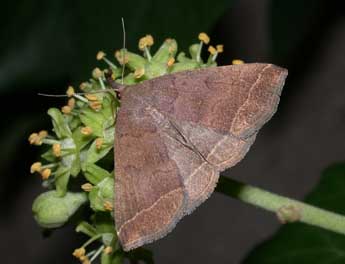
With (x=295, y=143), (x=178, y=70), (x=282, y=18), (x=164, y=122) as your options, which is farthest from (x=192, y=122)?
(x=295, y=143)

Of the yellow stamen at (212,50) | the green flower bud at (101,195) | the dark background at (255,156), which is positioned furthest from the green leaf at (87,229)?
the dark background at (255,156)

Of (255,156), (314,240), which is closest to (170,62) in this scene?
(314,240)

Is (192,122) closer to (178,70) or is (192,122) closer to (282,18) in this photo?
(178,70)

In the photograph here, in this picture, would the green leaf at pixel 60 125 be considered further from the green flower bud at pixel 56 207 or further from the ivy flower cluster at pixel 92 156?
the green flower bud at pixel 56 207

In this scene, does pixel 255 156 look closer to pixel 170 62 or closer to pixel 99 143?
pixel 170 62

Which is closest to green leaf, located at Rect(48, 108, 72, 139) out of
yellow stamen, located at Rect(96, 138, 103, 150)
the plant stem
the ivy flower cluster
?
the ivy flower cluster
